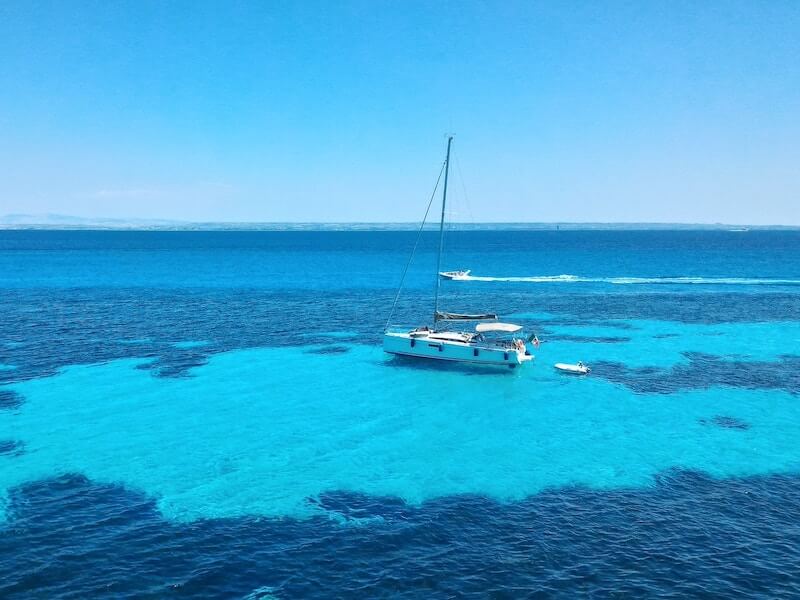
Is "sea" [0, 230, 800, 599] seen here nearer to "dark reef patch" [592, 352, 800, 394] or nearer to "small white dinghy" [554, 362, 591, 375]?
"dark reef patch" [592, 352, 800, 394]

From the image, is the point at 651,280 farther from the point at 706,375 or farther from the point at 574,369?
the point at 574,369

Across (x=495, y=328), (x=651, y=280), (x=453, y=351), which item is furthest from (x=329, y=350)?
(x=651, y=280)

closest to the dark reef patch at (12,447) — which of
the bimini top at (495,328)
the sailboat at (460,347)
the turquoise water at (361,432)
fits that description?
the turquoise water at (361,432)

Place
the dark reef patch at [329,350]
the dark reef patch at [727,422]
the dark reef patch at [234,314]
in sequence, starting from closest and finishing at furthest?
the dark reef patch at [727,422] < the dark reef patch at [234,314] < the dark reef patch at [329,350]

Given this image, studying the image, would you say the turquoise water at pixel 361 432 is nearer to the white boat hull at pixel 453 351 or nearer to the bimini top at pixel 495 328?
the white boat hull at pixel 453 351

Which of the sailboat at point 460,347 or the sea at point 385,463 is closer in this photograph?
the sea at point 385,463

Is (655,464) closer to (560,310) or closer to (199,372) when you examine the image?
(199,372)
